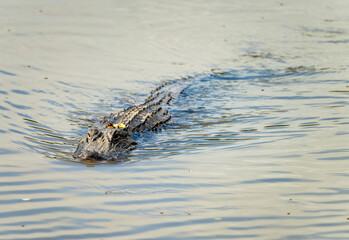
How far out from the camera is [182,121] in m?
9.20

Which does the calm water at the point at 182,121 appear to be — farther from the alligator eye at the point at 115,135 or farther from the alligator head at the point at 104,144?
the alligator eye at the point at 115,135

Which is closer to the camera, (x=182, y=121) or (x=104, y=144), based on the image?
(x=104, y=144)

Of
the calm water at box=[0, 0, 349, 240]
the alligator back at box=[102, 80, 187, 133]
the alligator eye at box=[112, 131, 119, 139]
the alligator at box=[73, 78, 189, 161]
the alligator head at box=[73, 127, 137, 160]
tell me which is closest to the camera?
the calm water at box=[0, 0, 349, 240]

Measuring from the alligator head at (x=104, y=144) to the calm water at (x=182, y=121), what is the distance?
0.59ft

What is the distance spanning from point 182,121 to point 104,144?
7.25 ft

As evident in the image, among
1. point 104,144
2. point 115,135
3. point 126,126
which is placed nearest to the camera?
point 104,144

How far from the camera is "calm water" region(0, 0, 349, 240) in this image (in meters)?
5.04

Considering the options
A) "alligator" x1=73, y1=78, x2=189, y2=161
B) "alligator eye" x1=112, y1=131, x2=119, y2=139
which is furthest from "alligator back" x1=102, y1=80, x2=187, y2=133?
"alligator eye" x1=112, y1=131, x2=119, y2=139

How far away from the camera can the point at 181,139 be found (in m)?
7.94

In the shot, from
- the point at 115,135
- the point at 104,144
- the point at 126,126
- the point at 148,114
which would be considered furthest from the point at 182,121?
the point at 104,144

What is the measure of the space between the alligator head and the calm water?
0.59 feet

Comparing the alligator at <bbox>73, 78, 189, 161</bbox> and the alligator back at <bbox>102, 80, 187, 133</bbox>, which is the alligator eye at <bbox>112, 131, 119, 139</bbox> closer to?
the alligator at <bbox>73, 78, 189, 161</bbox>

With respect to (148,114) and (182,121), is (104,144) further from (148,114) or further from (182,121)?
(182,121)

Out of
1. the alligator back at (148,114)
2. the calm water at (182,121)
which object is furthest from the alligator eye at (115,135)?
the calm water at (182,121)
